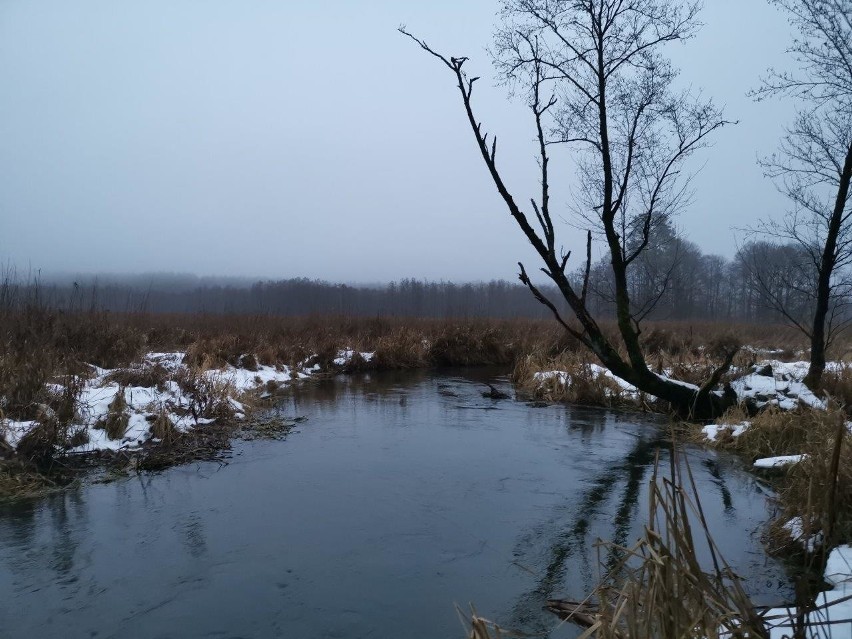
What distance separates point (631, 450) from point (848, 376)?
361 cm

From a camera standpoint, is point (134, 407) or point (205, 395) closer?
point (134, 407)

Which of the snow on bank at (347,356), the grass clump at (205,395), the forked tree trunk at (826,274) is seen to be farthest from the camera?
the snow on bank at (347,356)

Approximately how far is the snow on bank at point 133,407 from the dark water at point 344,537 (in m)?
1.10

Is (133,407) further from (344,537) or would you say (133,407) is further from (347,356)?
(347,356)

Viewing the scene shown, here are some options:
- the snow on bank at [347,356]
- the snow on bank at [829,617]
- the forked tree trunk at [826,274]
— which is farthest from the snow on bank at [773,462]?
the snow on bank at [347,356]

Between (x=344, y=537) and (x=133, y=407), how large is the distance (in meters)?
4.40

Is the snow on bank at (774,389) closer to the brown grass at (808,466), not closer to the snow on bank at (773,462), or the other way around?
the brown grass at (808,466)

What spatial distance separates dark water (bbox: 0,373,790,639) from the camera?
3727mm

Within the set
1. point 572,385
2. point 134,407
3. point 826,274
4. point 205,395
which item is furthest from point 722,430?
point 134,407

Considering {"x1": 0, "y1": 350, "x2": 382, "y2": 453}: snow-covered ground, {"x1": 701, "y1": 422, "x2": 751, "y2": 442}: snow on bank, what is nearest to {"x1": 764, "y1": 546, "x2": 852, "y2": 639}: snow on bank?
{"x1": 701, "y1": 422, "x2": 751, "y2": 442}: snow on bank

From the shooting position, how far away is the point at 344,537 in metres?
4.91

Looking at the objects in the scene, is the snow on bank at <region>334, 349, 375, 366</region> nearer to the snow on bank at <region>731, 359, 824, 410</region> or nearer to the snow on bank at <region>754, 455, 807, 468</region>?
the snow on bank at <region>731, 359, 824, 410</region>

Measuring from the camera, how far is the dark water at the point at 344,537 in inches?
147

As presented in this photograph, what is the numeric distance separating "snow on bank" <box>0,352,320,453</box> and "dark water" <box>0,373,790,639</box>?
110cm
